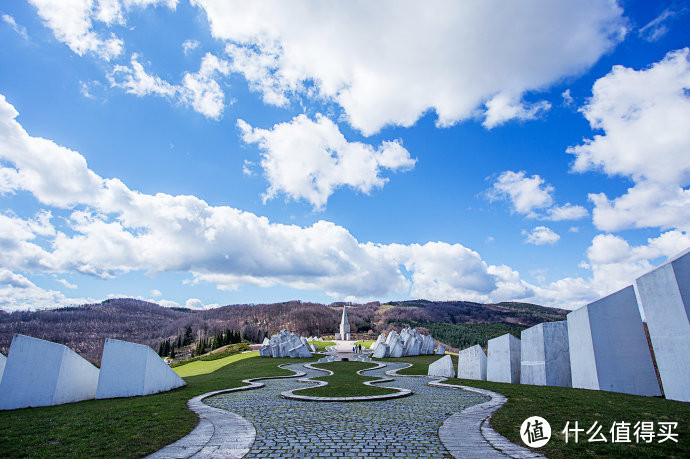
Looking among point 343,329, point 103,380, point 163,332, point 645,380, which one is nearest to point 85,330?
point 163,332

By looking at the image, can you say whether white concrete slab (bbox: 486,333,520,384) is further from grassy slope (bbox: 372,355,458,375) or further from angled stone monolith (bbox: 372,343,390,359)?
angled stone monolith (bbox: 372,343,390,359)

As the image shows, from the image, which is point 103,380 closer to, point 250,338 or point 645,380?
point 645,380

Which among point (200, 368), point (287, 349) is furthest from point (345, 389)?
point (287, 349)

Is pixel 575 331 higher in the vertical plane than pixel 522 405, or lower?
higher

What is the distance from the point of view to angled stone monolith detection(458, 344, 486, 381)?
17547mm

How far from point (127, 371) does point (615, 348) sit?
17.6 meters

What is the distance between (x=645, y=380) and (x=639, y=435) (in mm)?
7081

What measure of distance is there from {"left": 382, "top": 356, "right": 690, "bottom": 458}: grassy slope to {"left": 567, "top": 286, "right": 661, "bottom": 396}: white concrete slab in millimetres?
871

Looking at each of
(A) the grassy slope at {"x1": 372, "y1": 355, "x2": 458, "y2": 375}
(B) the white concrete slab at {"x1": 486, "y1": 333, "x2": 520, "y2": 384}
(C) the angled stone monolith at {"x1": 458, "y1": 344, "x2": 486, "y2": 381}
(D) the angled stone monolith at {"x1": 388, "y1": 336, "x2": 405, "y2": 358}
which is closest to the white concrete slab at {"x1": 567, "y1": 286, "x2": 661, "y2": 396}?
(B) the white concrete slab at {"x1": 486, "y1": 333, "x2": 520, "y2": 384}

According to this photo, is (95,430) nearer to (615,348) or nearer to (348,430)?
(348,430)

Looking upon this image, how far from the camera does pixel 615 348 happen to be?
11297 mm

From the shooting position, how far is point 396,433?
6.49 m

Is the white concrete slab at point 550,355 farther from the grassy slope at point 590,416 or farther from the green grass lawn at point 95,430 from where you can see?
the green grass lawn at point 95,430

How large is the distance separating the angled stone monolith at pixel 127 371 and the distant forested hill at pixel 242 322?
68.6m
